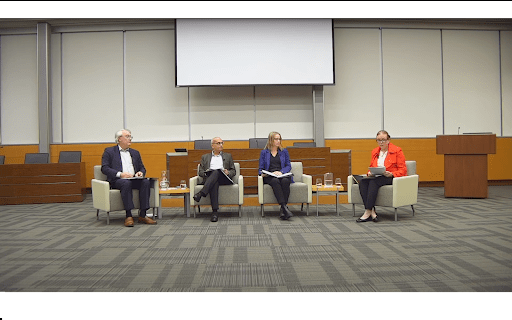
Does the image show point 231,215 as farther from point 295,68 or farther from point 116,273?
point 295,68

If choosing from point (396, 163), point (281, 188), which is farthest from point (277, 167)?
point (396, 163)

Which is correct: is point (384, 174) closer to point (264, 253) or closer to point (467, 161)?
point (264, 253)

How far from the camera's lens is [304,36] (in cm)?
903

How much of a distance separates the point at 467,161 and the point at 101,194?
6.15 m

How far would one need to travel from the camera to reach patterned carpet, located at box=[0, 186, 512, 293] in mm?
2611

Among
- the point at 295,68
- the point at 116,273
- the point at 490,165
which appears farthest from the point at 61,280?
the point at 490,165

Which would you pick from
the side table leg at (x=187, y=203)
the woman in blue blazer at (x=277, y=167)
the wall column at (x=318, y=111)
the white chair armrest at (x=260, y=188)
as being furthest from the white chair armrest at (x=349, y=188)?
the wall column at (x=318, y=111)

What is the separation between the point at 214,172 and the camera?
5336mm

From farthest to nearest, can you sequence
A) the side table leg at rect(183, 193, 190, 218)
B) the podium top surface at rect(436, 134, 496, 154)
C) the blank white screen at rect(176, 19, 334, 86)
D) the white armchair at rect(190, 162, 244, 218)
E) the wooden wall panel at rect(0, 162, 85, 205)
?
1. the blank white screen at rect(176, 19, 334, 86)
2. the wooden wall panel at rect(0, 162, 85, 205)
3. the podium top surface at rect(436, 134, 496, 154)
4. the side table leg at rect(183, 193, 190, 218)
5. the white armchair at rect(190, 162, 244, 218)

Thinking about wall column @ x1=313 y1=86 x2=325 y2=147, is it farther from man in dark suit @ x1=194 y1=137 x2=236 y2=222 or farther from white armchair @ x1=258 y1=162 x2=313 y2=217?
man in dark suit @ x1=194 y1=137 x2=236 y2=222

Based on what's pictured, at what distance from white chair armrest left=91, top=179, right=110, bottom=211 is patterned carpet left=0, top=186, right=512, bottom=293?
Result: 0.26m

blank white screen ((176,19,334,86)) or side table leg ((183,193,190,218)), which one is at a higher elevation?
blank white screen ((176,19,334,86))

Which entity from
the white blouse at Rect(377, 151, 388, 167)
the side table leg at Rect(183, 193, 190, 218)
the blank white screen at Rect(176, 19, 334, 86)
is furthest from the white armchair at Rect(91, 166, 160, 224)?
the blank white screen at Rect(176, 19, 334, 86)

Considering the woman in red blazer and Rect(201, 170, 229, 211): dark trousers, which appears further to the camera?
Rect(201, 170, 229, 211): dark trousers
